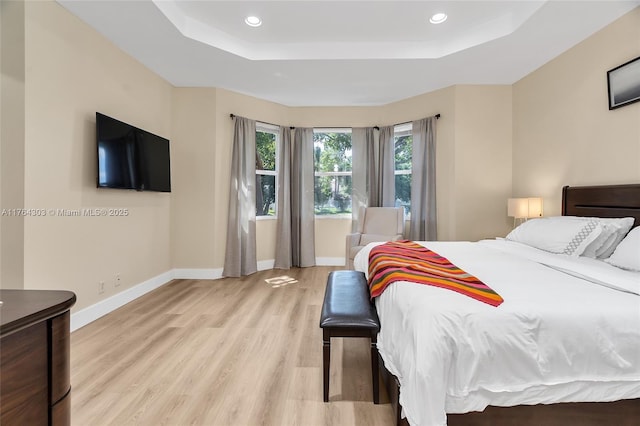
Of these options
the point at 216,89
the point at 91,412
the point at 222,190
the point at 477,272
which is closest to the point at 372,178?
the point at 222,190

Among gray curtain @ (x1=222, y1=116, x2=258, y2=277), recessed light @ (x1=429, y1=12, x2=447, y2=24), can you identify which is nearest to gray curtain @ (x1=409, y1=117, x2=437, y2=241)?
recessed light @ (x1=429, y1=12, x2=447, y2=24)

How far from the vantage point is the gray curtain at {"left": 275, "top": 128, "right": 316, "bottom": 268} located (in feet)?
16.0

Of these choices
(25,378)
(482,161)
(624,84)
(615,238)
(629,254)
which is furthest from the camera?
(482,161)

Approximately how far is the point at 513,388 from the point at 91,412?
2.09 meters

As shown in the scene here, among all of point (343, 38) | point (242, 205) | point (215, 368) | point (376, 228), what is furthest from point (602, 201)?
point (242, 205)

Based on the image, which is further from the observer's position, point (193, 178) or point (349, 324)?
point (193, 178)

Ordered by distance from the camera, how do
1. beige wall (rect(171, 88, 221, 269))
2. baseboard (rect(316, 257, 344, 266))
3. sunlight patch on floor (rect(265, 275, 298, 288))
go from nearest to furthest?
1. sunlight patch on floor (rect(265, 275, 298, 288))
2. beige wall (rect(171, 88, 221, 269))
3. baseboard (rect(316, 257, 344, 266))

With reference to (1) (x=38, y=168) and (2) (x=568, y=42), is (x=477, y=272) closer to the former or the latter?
(2) (x=568, y=42)

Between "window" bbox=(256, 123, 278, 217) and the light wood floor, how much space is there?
1.98 m

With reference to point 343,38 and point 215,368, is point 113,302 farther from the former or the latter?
point 343,38

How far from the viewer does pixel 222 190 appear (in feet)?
14.0

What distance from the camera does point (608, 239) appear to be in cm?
214

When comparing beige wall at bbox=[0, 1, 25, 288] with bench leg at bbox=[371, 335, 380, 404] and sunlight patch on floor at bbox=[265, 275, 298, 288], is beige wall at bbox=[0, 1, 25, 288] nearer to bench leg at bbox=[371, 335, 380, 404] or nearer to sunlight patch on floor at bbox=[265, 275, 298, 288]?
sunlight patch on floor at bbox=[265, 275, 298, 288]

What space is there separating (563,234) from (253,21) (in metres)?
3.39
